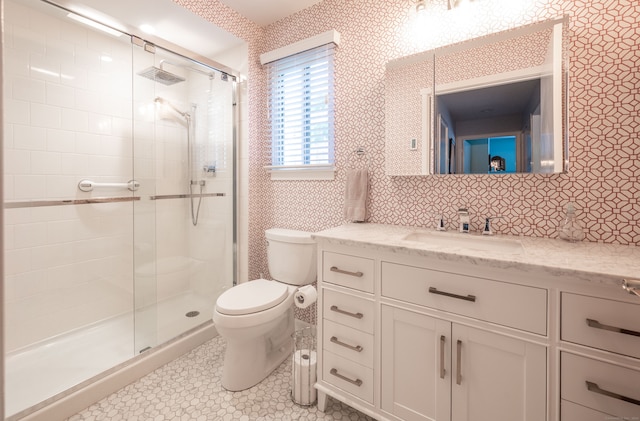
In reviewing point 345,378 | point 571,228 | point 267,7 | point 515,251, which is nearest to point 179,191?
point 267,7

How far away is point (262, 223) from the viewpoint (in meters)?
2.50

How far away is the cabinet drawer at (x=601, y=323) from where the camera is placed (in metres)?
0.89

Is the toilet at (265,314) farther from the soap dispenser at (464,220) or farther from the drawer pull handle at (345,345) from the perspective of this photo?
the soap dispenser at (464,220)

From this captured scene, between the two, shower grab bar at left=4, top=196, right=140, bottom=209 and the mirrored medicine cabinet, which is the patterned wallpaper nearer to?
the mirrored medicine cabinet

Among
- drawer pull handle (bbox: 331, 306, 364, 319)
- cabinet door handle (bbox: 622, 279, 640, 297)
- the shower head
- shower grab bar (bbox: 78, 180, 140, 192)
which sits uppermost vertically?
the shower head

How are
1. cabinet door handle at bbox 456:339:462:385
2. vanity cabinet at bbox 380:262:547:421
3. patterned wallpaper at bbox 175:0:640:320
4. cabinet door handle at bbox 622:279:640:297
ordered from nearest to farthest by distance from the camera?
cabinet door handle at bbox 622:279:640:297
vanity cabinet at bbox 380:262:547:421
cabinet door handle at bbox 456:339:462:385
patterned wallpaper at bbox 175:0:640:320

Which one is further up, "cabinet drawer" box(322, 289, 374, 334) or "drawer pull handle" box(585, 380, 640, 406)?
"cabinet drawer" box(322, 289, 374, 334)

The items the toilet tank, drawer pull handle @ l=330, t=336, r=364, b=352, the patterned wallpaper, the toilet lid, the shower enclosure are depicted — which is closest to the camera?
the patterned wallpaper

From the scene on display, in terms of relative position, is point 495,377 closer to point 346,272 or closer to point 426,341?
point 426,341

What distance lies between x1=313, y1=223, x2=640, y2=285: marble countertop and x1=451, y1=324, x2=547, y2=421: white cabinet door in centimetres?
28

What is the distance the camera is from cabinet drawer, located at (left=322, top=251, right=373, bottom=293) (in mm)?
1359

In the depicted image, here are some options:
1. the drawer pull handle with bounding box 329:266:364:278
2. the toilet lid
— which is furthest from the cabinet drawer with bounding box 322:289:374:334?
the toilet lid

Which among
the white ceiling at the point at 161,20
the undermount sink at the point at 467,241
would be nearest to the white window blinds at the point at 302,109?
the white ceiling at the point at 161,20

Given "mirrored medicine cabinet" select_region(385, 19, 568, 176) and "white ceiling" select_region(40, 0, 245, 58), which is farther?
"white ceiling" select_region(40, 0, 245, 58)
